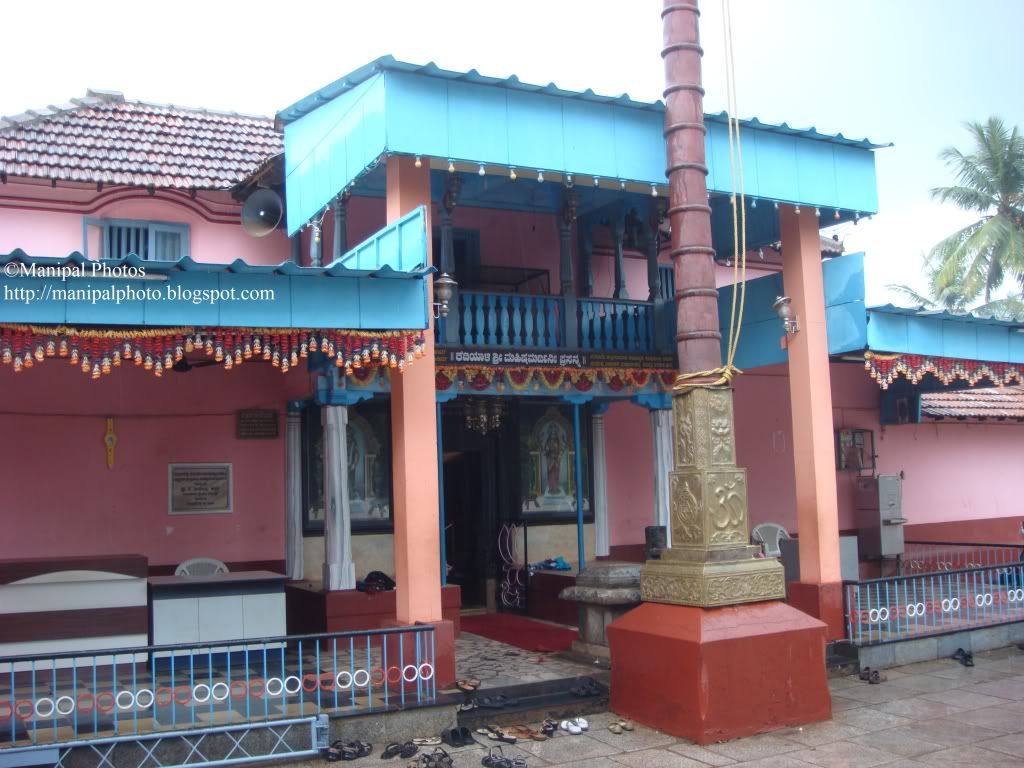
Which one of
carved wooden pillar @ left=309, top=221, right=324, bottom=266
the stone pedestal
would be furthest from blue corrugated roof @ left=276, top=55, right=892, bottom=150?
the stone pedestal

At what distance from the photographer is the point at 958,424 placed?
17.4 m

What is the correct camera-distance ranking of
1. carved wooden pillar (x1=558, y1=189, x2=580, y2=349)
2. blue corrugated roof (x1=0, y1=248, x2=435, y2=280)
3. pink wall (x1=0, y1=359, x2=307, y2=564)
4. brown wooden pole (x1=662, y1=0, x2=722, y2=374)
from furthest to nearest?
1. carved wooden pillar (x1=558, y1=189, x2=580, y2=349)
2. pink wall (x1=0, y1=359, x2=307, y2=564)
3. brown wooden pole (x1=662, y1=0, x2=722, y2=374)
4. blue corrugated roof (x1=0, y1=248, x2=435, y2=280)

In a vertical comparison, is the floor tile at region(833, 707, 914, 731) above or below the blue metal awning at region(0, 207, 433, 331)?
below

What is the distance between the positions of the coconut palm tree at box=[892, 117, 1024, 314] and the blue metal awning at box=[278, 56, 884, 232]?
60.1ft

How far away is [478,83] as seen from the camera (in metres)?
8.43

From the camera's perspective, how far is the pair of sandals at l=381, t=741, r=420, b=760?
7.22 meters

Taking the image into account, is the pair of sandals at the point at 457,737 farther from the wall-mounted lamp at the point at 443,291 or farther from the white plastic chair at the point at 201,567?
the white plastic chair at the point at 201,567

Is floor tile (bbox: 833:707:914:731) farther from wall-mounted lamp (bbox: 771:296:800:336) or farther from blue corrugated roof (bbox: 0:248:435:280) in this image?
blue corrugated roof (bbox: 0:248:435:280)

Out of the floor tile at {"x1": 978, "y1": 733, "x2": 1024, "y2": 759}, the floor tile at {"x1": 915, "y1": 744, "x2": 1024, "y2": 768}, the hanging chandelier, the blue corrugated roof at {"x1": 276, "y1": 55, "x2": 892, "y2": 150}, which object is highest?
the blue corrugated roof at {"x1": 276, "y1": 55, "x2": 892, "y2": 150}

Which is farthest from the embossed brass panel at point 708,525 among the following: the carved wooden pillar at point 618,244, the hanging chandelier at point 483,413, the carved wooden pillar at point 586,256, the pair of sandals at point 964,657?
the hanging chandelier at point 483,413

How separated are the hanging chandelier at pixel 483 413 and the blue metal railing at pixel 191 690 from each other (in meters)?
4.36

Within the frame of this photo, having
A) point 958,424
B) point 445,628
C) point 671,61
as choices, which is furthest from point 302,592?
point 958,424

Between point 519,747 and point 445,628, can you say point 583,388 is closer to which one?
point 445,628

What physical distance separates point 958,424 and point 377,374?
38.8ft
